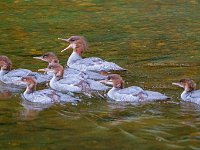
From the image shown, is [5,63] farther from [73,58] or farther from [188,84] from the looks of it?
[188,84]

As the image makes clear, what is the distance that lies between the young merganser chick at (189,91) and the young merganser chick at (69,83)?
146 cm

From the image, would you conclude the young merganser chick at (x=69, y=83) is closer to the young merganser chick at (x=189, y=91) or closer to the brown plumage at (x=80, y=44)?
the young merganser chick at (x=189, y=91)

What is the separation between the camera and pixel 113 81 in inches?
494

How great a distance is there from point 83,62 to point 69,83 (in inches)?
70.7

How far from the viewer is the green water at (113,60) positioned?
10.1 metres

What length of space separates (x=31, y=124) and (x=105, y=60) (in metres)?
4.57

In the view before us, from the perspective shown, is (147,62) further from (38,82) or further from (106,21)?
(106,21)

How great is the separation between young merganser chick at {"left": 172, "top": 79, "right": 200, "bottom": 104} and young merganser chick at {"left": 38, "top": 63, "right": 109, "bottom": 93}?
4.80 feet

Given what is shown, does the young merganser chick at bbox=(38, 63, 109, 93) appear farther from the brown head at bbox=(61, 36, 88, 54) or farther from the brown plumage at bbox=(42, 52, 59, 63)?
the brown head at bbox=(61, 36, 88, 54)

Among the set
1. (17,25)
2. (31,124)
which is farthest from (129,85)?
(17,25)

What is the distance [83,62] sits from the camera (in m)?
14.6

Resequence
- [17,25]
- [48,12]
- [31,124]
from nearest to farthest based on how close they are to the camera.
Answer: [31,124] < [17,25] < [48,12]

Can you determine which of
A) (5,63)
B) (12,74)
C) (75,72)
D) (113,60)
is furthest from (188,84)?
(5,63)

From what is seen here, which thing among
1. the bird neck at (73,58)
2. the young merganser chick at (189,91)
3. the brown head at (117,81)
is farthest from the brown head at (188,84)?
the bird neck at (73,58)
